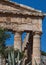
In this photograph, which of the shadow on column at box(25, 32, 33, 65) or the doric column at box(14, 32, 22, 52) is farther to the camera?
the shadow on column at box(25, 32, 33, 65)

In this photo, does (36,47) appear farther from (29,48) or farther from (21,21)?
(29,48)

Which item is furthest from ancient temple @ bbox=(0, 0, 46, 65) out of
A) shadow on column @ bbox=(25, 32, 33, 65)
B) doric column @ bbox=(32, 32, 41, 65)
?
shadow on column @ bbox=(25, 32, 33, 65)

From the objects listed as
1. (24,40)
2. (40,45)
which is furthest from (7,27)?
(24,40)

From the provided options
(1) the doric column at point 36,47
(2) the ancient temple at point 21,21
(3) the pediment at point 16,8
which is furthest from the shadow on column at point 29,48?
(3) the pediment at point 16,8

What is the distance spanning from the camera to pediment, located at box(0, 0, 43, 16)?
160ft

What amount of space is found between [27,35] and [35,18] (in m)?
5.50

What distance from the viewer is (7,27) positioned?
48781mm

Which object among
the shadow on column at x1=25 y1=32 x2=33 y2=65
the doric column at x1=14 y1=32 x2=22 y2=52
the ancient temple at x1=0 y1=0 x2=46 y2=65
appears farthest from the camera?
the shadow on column at x1=25 y1=32 x2=33 y2=65

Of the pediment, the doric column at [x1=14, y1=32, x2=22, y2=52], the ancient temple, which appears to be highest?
the pediment

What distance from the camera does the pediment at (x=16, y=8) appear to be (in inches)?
1916

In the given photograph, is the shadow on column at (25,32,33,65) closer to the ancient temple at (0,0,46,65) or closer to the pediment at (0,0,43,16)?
the ancient temple at (0,0,46,65)

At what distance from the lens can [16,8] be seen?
49.2 metres

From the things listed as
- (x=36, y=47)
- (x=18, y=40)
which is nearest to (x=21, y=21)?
(x=18, y=40)

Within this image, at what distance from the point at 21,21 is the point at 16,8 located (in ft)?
4.92
